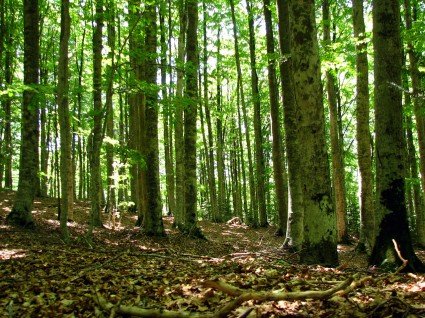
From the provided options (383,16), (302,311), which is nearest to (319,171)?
(383,16)

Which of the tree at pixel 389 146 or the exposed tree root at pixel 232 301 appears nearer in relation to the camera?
the exposed tree root at pixel 232 301

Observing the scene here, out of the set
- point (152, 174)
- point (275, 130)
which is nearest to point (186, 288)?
point (152, 174)

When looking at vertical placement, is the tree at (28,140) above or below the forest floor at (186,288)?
above

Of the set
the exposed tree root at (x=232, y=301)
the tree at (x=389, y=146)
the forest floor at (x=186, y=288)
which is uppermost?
the tree at (x=389, y=146)

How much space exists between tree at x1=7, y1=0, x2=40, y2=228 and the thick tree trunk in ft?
29.9

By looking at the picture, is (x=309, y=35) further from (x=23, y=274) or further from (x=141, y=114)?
(x=141, y=114)

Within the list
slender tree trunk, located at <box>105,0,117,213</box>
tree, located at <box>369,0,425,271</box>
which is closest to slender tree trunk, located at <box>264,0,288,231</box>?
slender tree trunk, located at <box>105,0,117,213</box>

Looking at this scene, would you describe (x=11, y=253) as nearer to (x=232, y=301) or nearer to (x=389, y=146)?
(x=232, y=301)

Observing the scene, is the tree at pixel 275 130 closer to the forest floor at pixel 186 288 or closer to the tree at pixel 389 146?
the tree at pixel 389 146

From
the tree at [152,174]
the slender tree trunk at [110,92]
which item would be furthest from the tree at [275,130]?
the slender tree trunk at [110,92]

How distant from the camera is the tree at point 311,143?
600cm

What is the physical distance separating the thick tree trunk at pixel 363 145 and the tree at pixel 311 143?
220 inches

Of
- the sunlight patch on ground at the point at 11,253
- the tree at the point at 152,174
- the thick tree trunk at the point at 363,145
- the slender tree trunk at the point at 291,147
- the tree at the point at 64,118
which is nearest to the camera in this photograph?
the sunlight patch on ground at the point at 11,253

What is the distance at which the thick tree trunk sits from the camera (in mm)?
11367
